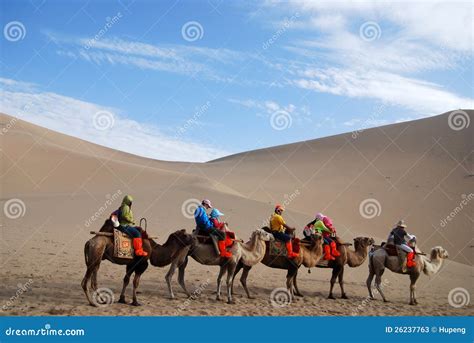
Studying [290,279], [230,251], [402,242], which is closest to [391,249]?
[402,242]

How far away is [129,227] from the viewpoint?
13.6 m

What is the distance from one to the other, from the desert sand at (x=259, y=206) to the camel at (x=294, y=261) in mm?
737

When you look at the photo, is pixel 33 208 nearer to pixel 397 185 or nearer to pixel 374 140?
pixel 397 185

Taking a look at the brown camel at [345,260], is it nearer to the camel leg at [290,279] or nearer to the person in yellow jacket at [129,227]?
the camel leg at [290,279]

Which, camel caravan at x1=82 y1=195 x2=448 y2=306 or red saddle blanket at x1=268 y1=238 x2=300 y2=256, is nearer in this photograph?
camel caravan at x1=82 y1=195 x2=448 y2=306

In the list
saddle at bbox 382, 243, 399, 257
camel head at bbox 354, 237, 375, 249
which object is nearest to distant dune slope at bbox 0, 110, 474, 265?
camel head at bbox 354, 237, 375, 249

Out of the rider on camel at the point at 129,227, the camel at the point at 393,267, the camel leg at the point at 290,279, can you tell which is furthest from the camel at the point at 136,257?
the camel at the point at 393,267

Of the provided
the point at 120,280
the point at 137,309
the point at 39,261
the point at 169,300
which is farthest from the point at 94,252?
the point at 39,261

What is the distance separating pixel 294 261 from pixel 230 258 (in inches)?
84.0

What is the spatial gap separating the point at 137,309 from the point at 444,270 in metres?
17.0

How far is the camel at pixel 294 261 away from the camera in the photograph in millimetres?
16016

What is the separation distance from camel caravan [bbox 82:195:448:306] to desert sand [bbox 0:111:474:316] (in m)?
0.77

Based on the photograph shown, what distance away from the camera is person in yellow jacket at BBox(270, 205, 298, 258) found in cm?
1595

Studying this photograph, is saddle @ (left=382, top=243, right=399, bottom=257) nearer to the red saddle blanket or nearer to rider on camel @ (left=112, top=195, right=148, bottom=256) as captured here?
the red saddle blanket
